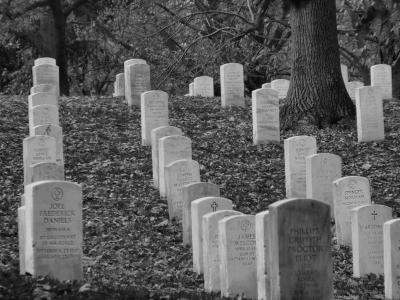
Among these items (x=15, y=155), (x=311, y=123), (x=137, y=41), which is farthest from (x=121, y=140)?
(x=137, y=41)

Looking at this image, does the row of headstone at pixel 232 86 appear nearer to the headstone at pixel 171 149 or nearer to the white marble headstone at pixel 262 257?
the headstone at pixel 171 149

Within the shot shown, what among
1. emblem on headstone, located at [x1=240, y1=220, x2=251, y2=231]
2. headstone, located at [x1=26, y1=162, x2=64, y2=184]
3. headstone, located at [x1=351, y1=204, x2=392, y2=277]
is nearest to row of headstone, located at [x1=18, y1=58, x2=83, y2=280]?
emblem on headstone, located at [x1=240, y1=220, x2=251, y2=231]

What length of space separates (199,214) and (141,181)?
3.85 m

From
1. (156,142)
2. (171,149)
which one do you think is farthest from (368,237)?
(156,142)

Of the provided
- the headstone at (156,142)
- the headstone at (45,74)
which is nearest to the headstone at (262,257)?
the headstone at (156,142)

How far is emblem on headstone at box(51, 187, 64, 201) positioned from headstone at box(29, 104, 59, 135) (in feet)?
23.7

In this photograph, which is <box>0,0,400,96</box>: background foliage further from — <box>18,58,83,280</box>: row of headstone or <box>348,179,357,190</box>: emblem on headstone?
<box>18,58,83,280</box>: row of headstone

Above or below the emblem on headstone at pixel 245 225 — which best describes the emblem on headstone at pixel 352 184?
above

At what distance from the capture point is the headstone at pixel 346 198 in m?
13.4

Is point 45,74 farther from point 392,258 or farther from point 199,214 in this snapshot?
point 392,258

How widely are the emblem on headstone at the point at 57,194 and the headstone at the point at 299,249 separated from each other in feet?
6.95

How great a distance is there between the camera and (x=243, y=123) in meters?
19.3

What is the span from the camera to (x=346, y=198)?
13.5m

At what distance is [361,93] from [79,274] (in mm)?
8900
